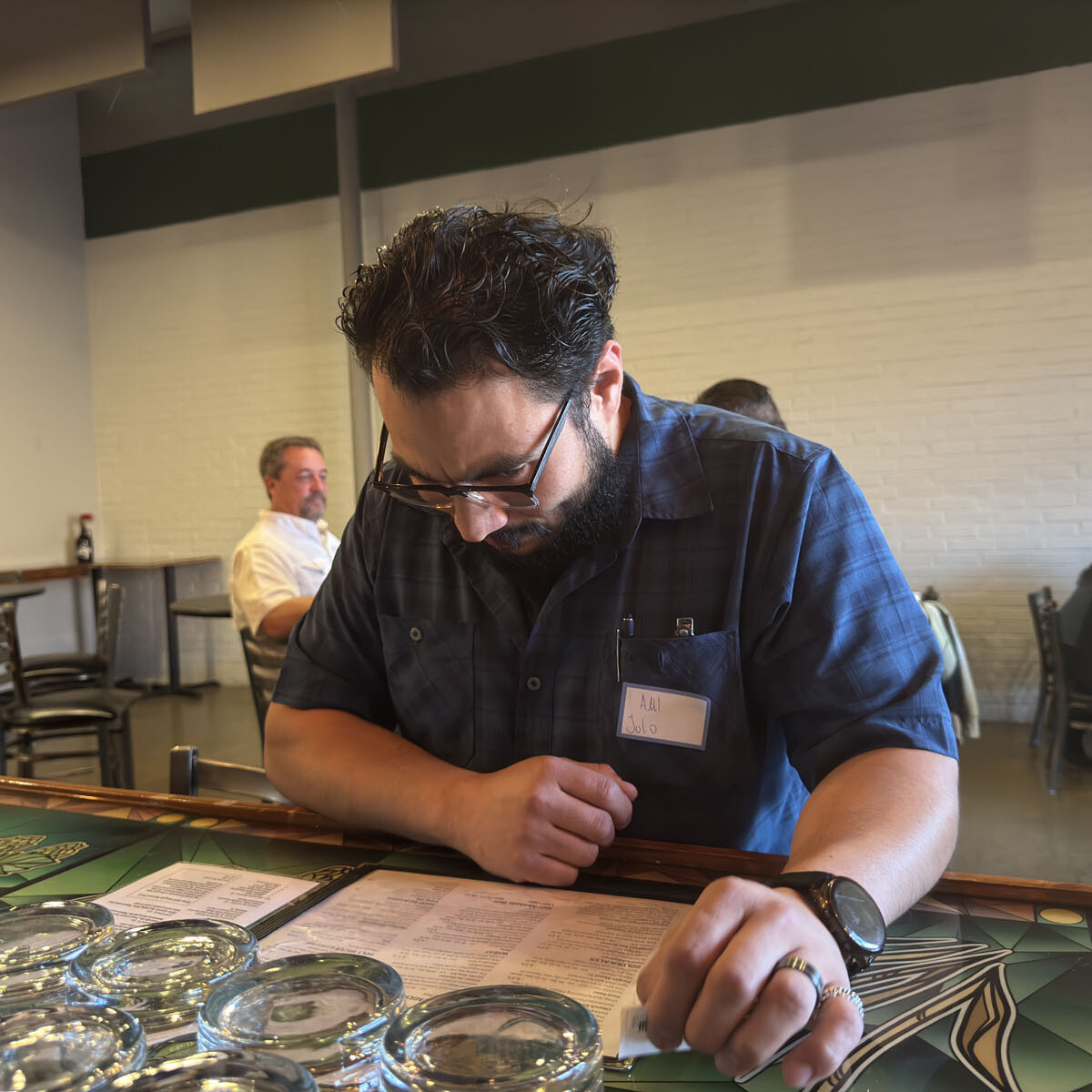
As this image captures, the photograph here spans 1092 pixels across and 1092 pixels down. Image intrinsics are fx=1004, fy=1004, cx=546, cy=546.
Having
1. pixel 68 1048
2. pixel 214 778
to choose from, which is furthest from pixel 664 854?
pixel 214 778

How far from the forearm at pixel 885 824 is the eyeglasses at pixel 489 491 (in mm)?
449

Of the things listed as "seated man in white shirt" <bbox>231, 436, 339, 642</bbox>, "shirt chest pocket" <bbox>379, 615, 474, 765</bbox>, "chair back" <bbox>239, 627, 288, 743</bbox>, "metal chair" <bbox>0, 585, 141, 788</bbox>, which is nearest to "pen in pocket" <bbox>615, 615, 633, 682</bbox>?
"shirt chest pocket" <bbox>379, 615, 474, 765</bbox>

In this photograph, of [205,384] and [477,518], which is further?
[205,384]

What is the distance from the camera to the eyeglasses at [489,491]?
1108 mm

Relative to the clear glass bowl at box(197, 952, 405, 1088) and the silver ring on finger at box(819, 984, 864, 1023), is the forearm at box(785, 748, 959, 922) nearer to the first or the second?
the silver ring on finger at box(819, 984, 864, 1023)

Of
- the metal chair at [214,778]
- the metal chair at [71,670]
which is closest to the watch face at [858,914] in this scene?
the metal chair at [214,778]

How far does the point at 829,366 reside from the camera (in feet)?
17.8

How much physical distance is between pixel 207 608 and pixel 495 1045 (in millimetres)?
4819

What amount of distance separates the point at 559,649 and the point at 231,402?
6238mm

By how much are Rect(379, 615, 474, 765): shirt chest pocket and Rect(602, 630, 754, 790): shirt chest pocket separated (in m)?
0.22

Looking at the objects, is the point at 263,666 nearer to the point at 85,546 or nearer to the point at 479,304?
the point at 479,304

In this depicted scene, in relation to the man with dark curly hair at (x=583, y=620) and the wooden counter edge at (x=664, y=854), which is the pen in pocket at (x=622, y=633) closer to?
the man with dark curly hair at (x=583, y=620)

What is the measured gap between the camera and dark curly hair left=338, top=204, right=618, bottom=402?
105cm

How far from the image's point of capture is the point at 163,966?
725mm
